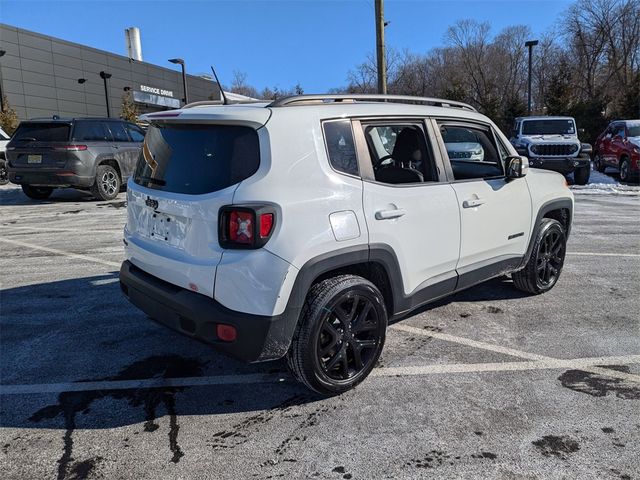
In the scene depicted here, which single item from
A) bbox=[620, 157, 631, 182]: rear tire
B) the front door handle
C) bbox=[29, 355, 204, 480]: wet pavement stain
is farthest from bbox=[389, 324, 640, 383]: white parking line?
bbox=[620, 157, 631, 182]: rear tire

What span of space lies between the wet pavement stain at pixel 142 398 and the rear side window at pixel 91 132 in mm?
8685

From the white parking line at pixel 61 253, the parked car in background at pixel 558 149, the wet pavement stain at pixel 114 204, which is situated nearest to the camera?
the white parking line at pixel 61 253

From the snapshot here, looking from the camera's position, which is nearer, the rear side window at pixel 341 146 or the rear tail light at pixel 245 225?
the rear tail light at pixel 245 225

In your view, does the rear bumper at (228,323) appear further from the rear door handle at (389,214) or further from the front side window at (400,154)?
the front side window at (400,154)

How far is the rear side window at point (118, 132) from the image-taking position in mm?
11719

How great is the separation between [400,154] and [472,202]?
2.24ft

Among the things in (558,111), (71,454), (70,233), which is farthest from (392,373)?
(558,111)

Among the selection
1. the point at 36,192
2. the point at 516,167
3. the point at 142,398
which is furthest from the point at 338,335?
the point at 36,192

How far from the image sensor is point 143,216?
131 inches

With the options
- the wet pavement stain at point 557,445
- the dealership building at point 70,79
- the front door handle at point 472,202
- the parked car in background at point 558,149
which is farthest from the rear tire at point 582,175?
the dealership building at point 70,79

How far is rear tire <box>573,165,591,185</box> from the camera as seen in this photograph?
1448 centimetres

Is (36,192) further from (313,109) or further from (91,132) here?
(313,109)

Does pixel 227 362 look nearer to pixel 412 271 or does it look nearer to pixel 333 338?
pixel 333 338

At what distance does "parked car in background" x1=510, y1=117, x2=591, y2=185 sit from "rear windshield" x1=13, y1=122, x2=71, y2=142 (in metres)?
11.9
